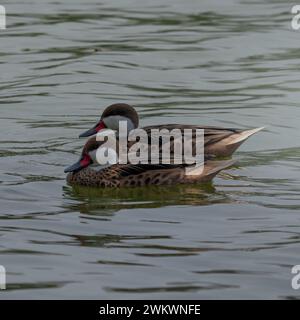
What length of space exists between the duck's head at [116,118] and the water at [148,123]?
0.37 meters

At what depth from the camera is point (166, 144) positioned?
13562mm

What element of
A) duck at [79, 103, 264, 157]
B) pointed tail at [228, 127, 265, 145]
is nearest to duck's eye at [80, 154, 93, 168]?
duck at [79, 103, 264, 157]

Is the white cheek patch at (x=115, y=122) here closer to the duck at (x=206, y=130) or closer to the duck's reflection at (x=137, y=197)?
the duck at (x=206, y=130)

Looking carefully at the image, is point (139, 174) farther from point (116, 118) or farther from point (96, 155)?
point (116, 118)

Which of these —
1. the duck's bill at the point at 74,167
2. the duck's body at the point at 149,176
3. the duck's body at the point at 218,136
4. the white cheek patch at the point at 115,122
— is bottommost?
the duck's body at the point at 149,176

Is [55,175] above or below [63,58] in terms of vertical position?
below

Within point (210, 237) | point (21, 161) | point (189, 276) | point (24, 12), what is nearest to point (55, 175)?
point (21, 161)

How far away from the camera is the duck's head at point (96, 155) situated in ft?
43.1

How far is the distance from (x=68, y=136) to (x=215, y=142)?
6.01 ft

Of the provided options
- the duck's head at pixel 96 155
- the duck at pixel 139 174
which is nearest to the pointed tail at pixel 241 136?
the duck at pixel 139 174

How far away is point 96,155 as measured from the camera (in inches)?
523
